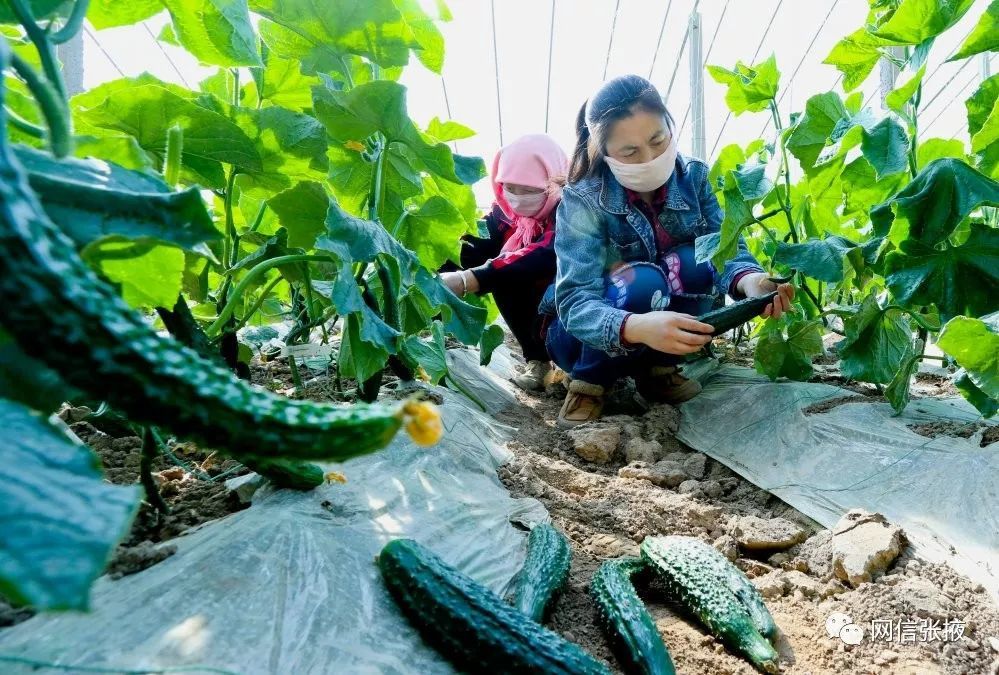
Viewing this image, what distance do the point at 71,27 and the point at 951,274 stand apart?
201 cm

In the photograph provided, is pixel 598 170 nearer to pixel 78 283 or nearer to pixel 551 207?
pixel 551 207

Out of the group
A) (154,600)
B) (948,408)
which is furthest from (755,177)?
(154,600)

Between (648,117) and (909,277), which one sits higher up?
(648,117)

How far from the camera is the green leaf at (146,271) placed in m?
0.85

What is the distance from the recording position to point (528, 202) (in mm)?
3709

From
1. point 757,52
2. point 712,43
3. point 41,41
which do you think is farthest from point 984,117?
point 757,52

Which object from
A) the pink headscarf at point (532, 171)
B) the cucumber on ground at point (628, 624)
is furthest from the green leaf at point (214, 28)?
the pink headscarf at point (532, 171)

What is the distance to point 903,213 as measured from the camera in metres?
1.72

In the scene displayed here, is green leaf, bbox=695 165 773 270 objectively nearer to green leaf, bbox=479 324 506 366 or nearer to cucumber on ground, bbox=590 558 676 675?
green leaf, bbox=479 324 506 366

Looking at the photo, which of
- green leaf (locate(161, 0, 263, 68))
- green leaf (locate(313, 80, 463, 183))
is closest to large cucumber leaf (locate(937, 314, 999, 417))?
green leaf (locate(313, 80, 463, 183))

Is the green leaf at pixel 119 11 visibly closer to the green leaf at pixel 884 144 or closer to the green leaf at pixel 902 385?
the green leaf at pixel 884 144

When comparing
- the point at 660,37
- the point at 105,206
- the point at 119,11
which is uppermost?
the point at 660,37

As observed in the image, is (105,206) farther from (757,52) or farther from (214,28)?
(757,52)

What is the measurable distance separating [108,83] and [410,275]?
2.45ft
